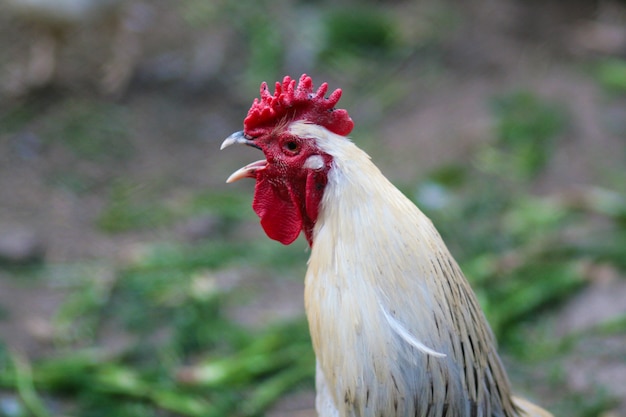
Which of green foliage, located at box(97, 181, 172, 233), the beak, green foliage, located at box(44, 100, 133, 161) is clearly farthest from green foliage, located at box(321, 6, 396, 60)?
the beak

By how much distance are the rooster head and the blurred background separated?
1.70 m

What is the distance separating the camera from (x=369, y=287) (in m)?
2.12

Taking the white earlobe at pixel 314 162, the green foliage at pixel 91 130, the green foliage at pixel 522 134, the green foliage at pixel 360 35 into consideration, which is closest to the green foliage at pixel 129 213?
the green foliage at pixel 91 130

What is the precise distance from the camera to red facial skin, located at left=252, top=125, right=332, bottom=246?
2.24m

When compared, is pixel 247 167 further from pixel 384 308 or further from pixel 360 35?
pixel 360 35

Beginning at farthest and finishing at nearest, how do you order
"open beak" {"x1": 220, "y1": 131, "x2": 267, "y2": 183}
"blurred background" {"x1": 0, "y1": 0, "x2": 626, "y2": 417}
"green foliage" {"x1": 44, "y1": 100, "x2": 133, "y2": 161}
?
"green foliage" {"x1": 44, "y1": 100, "x2": 133, "y2": 161} < "blurred background" {"x1": 0, "y1": 0, "x2": 626, "y2": 417} < "open beak" {"x1": 220, "y1": 131, "x2": 267, "y2": 183}

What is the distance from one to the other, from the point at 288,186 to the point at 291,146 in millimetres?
127

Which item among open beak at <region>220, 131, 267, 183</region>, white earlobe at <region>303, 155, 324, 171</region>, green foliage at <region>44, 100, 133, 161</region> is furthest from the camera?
green foliage at <region>44, 100, 133, 161</region>

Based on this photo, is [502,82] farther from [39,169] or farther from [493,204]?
[39,169]

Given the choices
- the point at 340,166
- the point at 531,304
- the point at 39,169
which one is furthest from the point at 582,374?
the point at 39,169

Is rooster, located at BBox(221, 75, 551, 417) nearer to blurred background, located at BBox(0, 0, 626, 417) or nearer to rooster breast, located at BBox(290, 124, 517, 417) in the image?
rooster breast, located at BBox(290, 124, 517, 417)

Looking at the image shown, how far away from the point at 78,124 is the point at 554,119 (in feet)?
13.0

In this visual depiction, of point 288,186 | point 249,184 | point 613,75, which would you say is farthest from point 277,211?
point 613,75

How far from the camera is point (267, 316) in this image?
4.39 metres
